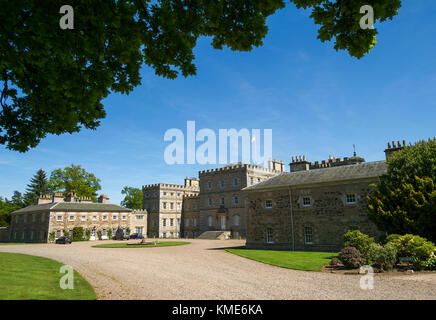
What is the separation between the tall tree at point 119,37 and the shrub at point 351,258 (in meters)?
12.5

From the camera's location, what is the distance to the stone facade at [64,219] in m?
44.8

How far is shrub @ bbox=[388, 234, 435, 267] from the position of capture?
1404 cm

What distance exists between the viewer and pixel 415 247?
14.4 metres

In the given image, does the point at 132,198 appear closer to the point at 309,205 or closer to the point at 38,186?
the point at 38,186

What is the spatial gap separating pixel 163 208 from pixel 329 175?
1676 inches

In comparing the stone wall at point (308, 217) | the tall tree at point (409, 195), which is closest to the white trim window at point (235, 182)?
the stone wall at point (308, 217)

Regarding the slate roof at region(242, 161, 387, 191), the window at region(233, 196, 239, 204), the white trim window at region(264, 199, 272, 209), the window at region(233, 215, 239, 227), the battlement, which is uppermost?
the battlement

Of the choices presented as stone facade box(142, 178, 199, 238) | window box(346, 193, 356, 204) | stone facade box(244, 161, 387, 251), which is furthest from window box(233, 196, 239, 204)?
window box(346, 193, 356, 204)

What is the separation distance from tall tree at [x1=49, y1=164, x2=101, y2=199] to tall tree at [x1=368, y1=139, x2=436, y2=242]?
197ft

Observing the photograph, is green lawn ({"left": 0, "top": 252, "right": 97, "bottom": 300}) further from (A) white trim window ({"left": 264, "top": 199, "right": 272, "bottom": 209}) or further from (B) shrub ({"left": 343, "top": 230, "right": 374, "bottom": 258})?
(A) white trim window ({"left": 264, "top": 199, "right": 272, "bottom": 209})

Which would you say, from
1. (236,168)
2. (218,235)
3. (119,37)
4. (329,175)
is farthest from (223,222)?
(119,37)

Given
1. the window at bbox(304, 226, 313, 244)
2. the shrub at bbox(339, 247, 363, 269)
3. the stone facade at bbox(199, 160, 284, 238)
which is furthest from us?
the stone facade at bbox(199, 160, 284, 238)
